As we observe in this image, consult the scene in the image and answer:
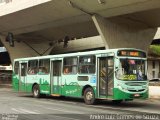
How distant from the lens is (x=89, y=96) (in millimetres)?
21406

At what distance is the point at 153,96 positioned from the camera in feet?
87.8

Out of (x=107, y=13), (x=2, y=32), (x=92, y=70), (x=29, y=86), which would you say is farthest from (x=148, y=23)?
(x=2, y=32)

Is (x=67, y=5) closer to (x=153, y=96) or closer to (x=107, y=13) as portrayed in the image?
(x=107, y=13)

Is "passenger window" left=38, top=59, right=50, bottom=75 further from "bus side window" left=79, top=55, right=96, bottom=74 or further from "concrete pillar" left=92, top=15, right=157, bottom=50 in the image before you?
"concrete pillar" left=92, top=15, right=157, bottom=50

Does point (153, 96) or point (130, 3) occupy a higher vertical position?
point (130, 3)

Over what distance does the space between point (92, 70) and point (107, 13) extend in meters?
13.8

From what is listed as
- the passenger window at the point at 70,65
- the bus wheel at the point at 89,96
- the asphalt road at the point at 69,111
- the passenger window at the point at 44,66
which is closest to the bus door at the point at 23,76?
the passenger window at the point at 44,66

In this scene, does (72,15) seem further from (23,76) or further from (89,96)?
(89,96)

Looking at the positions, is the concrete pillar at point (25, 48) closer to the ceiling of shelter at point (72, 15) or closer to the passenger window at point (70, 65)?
the ceiling of shelter at point (72, 15)

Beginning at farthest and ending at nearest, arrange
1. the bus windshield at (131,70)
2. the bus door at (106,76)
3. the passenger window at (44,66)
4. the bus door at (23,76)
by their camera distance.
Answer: the bus door at (23,76)
the passenger window at (44,66)
the bus door at (106,76)
the bus windshield at (131,70)

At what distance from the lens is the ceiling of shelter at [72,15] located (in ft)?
103

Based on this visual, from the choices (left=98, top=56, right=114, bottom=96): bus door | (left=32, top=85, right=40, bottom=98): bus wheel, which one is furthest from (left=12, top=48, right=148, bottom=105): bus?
(left=32, top=85, right=40, bottom=98): bus wheel

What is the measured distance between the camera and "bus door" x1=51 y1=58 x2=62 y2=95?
79.0ft

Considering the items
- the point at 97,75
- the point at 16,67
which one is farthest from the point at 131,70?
the point at 16,67
